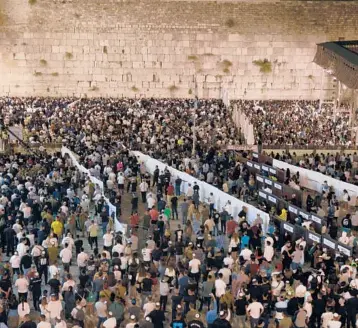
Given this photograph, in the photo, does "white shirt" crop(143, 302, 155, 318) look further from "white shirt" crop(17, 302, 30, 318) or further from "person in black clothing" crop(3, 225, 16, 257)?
"person in black clothing" crop(3, 225, 16, 257)

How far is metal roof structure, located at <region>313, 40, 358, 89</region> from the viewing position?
28.6 meters

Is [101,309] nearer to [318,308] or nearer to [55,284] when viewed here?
[55,284]

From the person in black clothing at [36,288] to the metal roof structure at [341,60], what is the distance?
59.5 ft

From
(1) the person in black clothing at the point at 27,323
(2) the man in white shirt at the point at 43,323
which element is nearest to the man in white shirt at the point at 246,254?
(2) the man in white shirt at the point at 43,323

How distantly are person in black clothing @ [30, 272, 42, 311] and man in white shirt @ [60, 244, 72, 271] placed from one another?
105cm

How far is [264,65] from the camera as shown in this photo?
3847cm

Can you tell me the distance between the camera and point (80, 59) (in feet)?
124

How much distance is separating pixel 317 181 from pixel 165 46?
1870 cm

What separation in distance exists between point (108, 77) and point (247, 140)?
12143 millimetres

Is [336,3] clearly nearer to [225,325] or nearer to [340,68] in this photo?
[340,68]

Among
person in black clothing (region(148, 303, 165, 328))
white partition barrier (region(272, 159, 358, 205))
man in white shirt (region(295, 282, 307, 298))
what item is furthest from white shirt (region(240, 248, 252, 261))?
white partition barrier (region(272, 159, 358, 205))

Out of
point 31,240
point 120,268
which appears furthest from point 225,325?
point 31,240

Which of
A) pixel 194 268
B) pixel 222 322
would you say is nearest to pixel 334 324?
pixel 222 322

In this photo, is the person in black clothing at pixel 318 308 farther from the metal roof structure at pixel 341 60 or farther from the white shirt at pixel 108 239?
the metal roof structure at pixel 341 60
